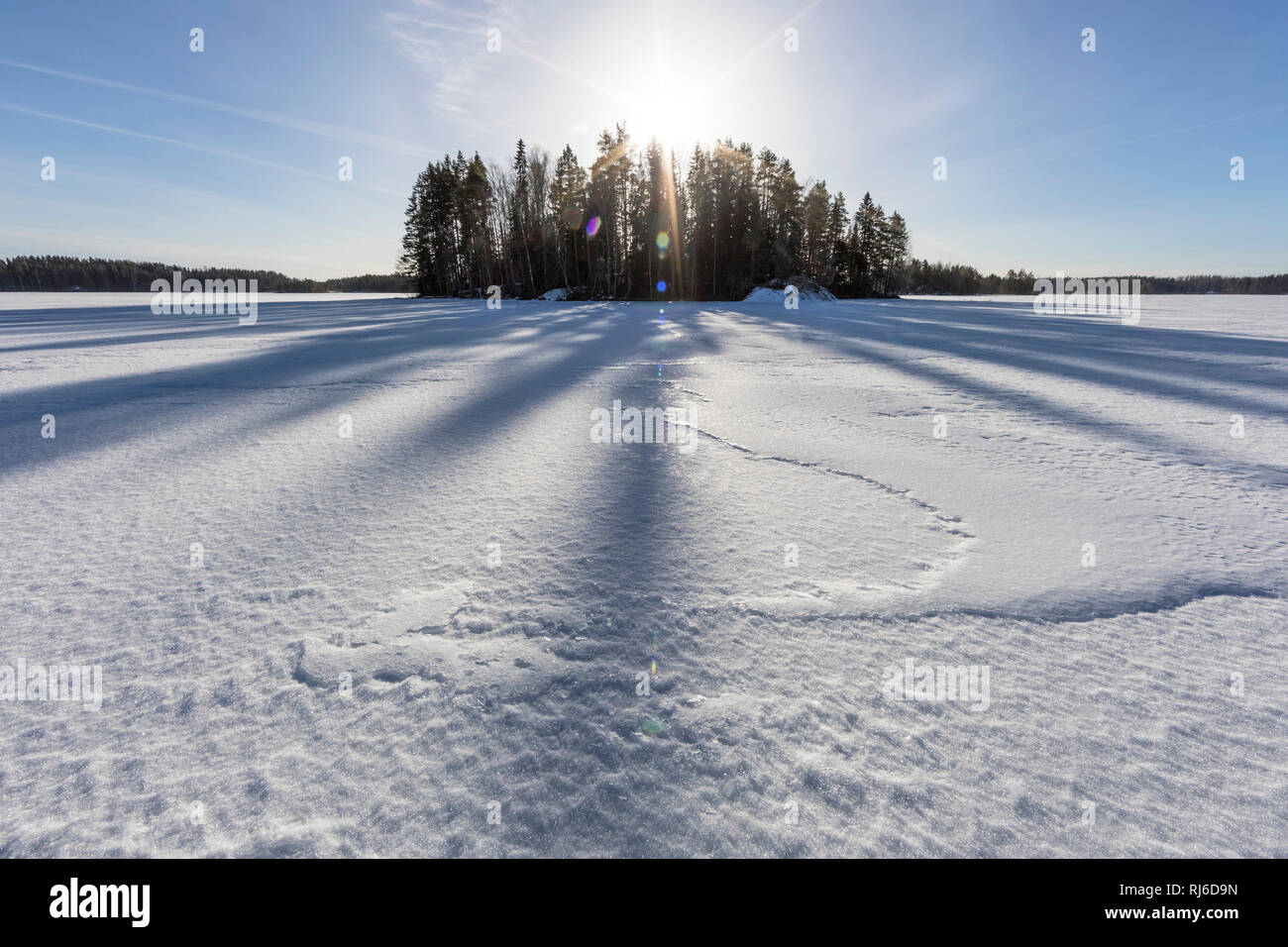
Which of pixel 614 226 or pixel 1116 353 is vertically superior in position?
pixel 614 226

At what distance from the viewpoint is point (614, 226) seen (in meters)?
39.3

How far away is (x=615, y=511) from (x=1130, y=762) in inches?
68.3

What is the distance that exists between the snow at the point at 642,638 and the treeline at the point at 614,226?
37.0m

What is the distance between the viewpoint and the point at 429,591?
171cm

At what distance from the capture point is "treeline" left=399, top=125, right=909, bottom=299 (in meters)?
38.6

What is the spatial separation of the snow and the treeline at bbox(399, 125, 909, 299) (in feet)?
121

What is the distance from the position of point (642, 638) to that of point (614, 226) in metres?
42.2

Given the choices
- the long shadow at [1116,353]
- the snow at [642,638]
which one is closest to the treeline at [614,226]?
the long shadow at [1116,353]

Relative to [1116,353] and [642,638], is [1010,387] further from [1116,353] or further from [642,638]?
[642,638]

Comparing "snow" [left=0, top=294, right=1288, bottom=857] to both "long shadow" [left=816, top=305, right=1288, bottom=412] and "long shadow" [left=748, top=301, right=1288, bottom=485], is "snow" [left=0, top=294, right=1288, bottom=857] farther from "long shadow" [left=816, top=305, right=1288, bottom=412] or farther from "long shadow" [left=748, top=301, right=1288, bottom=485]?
"long shadow" [left=816, top=305, right=1288, bottom=412]

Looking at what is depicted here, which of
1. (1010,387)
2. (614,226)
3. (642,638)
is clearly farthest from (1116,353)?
(614,226)

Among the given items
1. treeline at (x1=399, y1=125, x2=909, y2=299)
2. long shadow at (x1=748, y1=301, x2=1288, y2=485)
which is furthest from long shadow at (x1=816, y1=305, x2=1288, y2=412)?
treeline at (x1=399, y1=125, x2=909, y2=299)

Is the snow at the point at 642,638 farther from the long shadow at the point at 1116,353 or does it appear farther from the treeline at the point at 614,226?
the treeline at the point at 614,226
